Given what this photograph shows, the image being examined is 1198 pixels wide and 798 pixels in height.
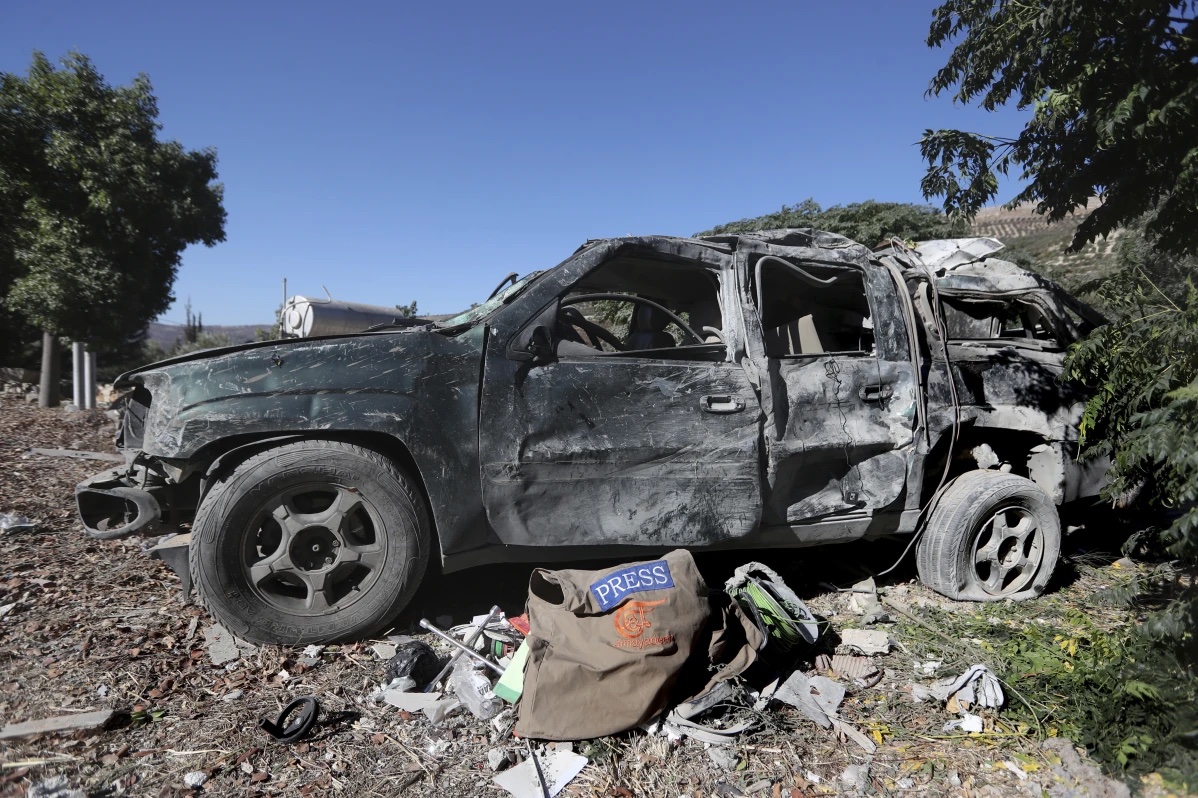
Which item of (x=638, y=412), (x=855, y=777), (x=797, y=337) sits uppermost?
(x=797, y=337)

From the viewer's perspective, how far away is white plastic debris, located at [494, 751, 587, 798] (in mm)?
2252

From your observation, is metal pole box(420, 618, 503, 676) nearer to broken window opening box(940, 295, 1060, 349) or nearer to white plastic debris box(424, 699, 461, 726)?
white plastic debris box(424, 699, 461, 726)

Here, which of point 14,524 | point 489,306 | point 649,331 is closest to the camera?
point 489,306

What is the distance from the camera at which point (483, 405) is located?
3.07 m

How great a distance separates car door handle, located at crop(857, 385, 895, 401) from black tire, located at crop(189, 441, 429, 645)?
7.80 feet

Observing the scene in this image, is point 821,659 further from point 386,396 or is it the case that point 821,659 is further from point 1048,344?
point 1048,344

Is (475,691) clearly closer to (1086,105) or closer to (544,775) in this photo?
(544,775)

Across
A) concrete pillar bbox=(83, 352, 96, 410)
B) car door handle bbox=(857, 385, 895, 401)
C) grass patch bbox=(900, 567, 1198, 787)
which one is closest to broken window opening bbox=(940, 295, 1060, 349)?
car door handle bbox=(857, 385, 895, 401)

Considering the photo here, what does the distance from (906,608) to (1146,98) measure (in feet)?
11.1

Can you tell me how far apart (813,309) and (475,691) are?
10.2 feet

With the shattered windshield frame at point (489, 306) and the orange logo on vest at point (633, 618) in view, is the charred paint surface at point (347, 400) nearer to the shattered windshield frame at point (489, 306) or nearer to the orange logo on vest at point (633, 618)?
the shattered windshield frame at point (489, 306)

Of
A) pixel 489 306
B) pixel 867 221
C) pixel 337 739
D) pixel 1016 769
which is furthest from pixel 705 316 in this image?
pixel 867 221

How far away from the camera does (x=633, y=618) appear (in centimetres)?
260

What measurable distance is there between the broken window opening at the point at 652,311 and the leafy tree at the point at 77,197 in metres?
11.1
